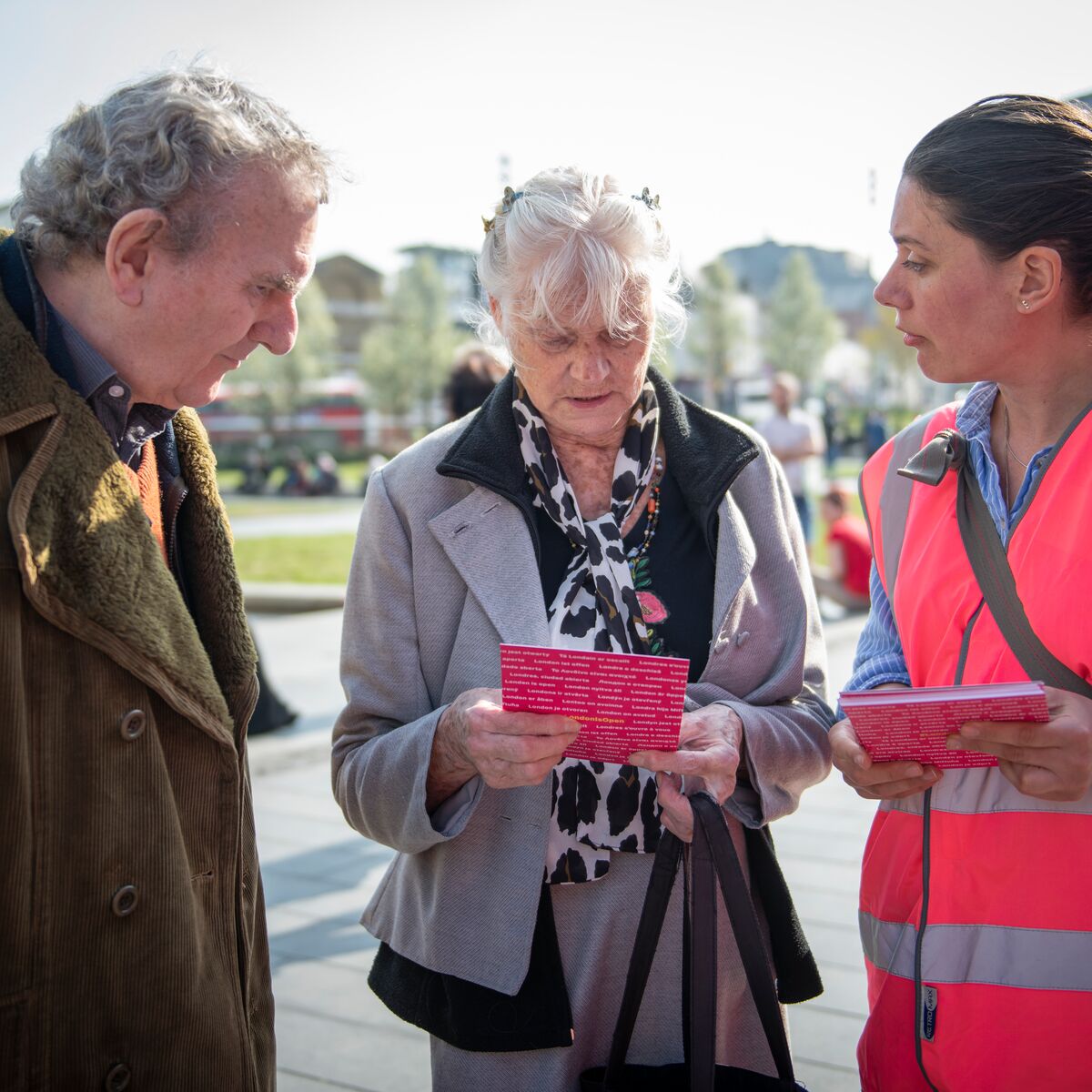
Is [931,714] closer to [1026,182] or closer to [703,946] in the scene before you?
[703,946]

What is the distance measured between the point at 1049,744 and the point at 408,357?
2285 inches

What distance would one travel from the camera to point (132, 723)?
162cm

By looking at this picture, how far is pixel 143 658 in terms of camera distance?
1623 mm

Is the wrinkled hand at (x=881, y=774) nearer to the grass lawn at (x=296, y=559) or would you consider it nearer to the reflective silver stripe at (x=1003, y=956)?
the reflective silver stripe at (x=1003, y=956)

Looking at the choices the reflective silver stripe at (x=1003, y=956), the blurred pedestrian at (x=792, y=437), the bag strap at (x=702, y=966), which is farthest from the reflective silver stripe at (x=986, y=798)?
the blurred pedestrian at (x=792, y=437)

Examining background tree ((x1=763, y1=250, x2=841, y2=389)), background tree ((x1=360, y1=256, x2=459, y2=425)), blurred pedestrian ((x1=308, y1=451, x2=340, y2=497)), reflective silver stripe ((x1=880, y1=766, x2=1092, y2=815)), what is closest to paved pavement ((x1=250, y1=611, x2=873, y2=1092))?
reflective silver stripe ((x1=880, y1=766, x2=1092, y2=815))

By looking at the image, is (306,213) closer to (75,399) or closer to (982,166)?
(75,399)

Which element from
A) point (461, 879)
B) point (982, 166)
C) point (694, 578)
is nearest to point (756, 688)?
point (694, 578)

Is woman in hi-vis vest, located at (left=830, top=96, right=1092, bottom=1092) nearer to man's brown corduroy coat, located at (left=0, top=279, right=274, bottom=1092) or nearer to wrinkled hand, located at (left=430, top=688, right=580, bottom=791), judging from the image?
wrinkled hand, located at (left=430, top=688, right=580, bottom=791)

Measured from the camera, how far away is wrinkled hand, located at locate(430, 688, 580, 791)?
1.79 meters

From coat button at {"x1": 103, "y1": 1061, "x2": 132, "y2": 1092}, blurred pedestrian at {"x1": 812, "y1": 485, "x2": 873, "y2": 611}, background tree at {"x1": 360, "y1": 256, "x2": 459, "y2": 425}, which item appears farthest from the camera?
background tree at {"x1": 360, "y1": 256, "x2": 459, "y2": 425}

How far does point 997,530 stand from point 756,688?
53 centimetres

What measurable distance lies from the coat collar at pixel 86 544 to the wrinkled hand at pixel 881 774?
1.05 metres

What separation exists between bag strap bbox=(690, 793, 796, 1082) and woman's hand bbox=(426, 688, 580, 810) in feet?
0.93
